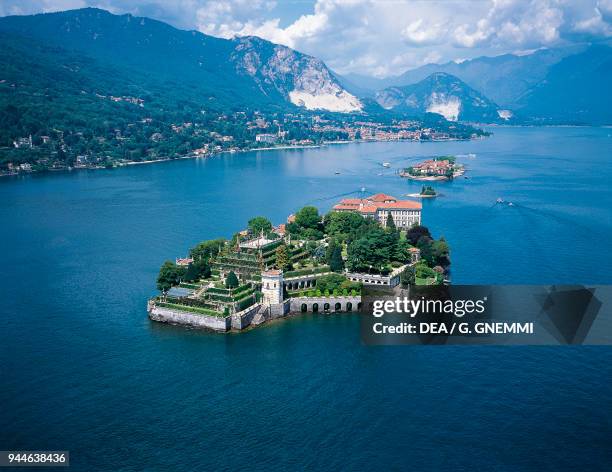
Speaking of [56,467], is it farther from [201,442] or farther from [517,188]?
[517,188]

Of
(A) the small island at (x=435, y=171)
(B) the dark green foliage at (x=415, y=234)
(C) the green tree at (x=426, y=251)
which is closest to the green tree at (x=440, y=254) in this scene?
(C) the green tree at (x=426, y=251)

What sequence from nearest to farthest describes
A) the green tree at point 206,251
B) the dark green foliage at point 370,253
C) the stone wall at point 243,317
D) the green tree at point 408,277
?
the stone wall at point 243,317
the green tree at point 408,277
the dark green foliage at point 370,253
the green tree at point 206,251

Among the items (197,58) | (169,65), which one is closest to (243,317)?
(169,65)

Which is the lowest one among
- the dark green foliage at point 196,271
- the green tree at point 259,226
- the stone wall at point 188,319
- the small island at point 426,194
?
the stone wall at point 188,319

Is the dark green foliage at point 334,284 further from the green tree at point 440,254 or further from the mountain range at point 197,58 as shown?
the mountain range at point 197,58

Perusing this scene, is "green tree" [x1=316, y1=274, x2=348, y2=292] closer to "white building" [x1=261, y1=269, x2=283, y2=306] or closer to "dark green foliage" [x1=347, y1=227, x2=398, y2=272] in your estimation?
"dark green foliage" [x1=347, y1=227, x2=398, y2=272]

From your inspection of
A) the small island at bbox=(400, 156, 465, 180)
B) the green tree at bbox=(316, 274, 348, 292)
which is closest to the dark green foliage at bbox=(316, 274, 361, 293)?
the green tree at bbox=(316, 274, 348, 292)

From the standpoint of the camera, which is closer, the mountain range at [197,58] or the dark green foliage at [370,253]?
the dark green foliage at [370,253]
